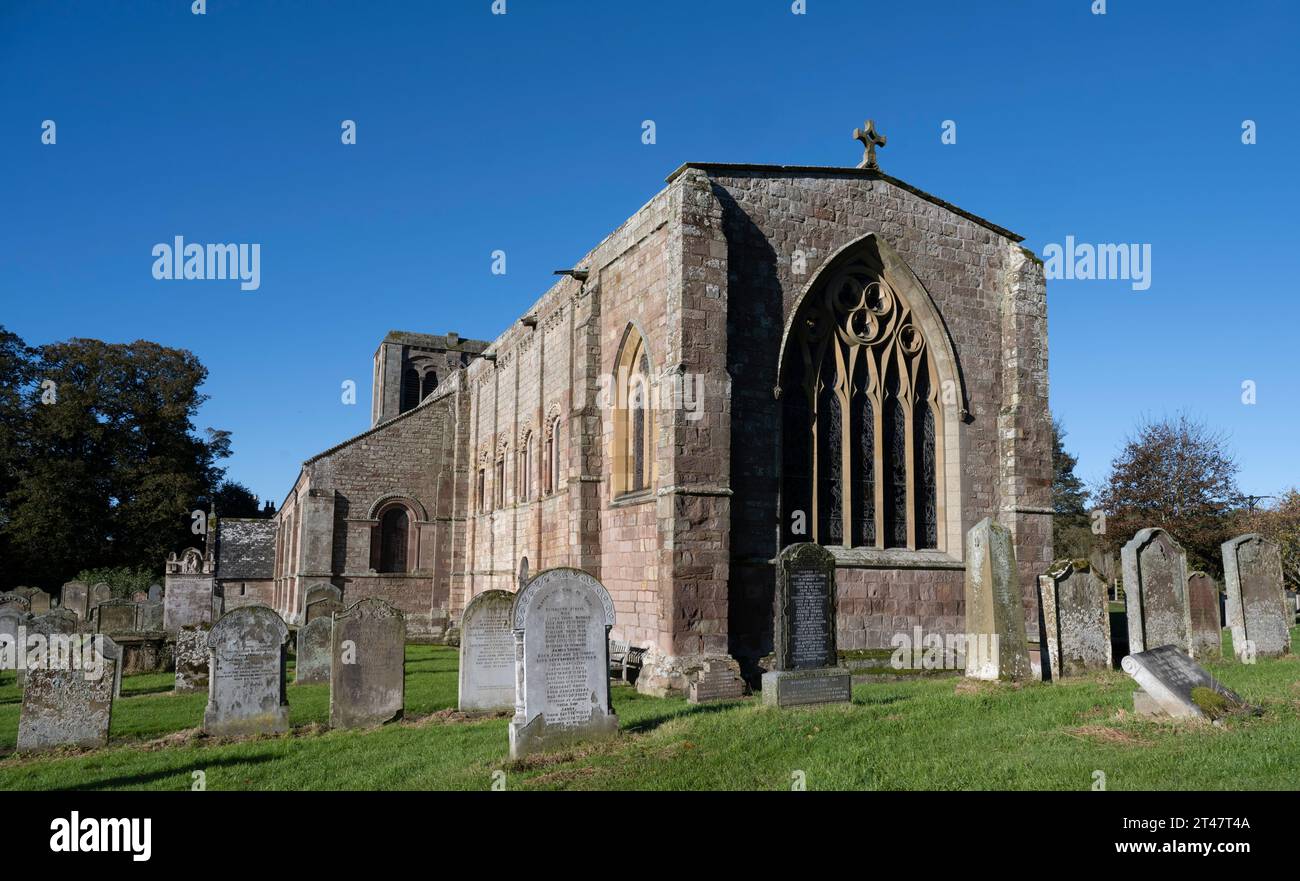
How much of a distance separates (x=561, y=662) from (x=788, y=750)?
251 centimetres

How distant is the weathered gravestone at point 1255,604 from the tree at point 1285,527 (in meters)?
10.6

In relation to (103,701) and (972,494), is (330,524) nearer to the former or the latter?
(103,701)

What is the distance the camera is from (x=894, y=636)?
1439 cm

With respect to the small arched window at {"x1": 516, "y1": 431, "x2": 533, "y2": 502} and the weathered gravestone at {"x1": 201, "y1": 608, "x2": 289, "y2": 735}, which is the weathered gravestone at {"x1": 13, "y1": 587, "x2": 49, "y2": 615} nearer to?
the small arched window at {"x1": 516, "y1": 431, "x2": 533, "y2": 502}

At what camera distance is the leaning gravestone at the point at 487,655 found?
1159cm

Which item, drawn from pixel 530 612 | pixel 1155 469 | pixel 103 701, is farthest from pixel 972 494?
pixel 1155 469

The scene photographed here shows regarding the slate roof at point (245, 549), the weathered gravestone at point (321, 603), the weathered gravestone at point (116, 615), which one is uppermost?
the slate roof at point (245, 549)

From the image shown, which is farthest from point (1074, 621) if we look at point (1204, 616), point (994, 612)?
point (1204, 616)

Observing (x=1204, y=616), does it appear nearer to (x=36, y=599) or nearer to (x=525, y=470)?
(x=525, y=470)

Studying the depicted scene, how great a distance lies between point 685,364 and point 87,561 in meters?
37.5

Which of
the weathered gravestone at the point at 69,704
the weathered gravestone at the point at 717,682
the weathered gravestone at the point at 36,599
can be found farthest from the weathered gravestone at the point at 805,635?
the weathered gravestone at the point at 36,599

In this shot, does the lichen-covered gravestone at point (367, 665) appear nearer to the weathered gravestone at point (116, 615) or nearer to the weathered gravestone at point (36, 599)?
the weathered gravestone at point (116, 615)

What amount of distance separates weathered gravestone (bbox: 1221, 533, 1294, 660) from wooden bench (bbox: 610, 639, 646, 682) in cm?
958
